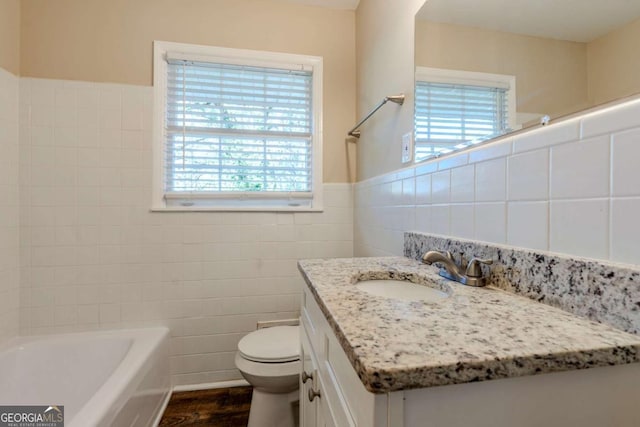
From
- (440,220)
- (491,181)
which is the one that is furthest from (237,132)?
(491,181)

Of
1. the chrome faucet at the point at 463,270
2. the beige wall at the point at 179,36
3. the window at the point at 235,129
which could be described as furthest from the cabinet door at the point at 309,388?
the beige wall at the point at 179,36

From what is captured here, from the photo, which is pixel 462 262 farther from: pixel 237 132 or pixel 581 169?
pixel 237 132

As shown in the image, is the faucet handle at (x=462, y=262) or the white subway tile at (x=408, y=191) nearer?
the faucet handle at (x=462, y=262)

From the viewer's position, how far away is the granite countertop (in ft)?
1.18

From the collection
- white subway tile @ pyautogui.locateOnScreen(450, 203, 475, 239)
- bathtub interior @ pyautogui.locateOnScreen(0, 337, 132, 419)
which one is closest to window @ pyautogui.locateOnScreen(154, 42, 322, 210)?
bathtub interior @ pyautogui.locateOnScreen(0, 337, 132, 419)

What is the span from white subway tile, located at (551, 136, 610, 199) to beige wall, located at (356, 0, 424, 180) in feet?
2.24

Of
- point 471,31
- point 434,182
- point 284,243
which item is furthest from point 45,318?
point 471,31

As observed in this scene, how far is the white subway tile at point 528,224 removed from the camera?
2.16 ft

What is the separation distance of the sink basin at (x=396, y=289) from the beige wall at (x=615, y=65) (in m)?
0.59

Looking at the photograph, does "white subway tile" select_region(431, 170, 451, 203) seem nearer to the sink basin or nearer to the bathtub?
the sink basin

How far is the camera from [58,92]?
161 cm

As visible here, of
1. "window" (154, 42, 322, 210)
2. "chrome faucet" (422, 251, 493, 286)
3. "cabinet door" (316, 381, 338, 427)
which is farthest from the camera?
"window" (154, 42, 322, 210)

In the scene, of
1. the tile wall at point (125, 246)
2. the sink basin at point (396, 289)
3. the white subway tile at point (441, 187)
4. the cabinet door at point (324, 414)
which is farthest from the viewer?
the tile wall at point (125, 246)

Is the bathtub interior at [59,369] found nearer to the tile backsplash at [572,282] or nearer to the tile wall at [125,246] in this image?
the tile wall at [125,246]
